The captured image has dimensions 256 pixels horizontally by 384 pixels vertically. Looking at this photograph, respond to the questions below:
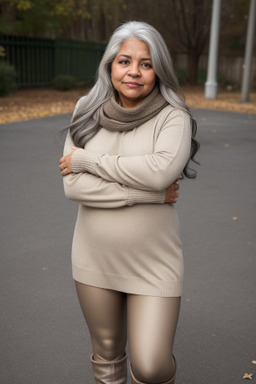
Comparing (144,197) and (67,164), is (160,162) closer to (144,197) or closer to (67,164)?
(144,197)

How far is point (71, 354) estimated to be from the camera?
3.56 m

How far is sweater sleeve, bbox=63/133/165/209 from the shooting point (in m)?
2.41

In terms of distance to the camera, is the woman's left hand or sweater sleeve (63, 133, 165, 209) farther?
the woman's left hand

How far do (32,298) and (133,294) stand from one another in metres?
2.07

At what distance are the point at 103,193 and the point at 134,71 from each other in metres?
0.54

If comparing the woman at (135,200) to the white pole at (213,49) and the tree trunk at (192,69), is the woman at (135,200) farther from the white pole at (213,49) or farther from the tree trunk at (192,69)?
the tree trunk at (192,69)

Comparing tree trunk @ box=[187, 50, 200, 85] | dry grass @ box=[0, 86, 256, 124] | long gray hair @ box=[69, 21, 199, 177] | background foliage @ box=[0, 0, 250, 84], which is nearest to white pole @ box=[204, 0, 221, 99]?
dry grass @ box=[0, 86, 256, 124]

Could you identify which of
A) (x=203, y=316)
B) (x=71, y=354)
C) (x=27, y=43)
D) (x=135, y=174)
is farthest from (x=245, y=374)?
(x=27, y=43)

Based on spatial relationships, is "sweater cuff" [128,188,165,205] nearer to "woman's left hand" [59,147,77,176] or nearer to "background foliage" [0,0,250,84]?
"woman's left hand" [59,147,77,176]

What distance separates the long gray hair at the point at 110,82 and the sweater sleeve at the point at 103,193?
0.19 meters

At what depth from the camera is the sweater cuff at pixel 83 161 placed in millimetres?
2506

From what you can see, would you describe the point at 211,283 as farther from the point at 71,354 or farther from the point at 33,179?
the point at 33,179

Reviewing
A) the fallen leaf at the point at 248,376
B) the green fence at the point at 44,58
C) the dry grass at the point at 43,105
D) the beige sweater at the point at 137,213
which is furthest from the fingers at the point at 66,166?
the green fence at the point at 44,58

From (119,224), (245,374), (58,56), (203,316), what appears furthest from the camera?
(58,56)
